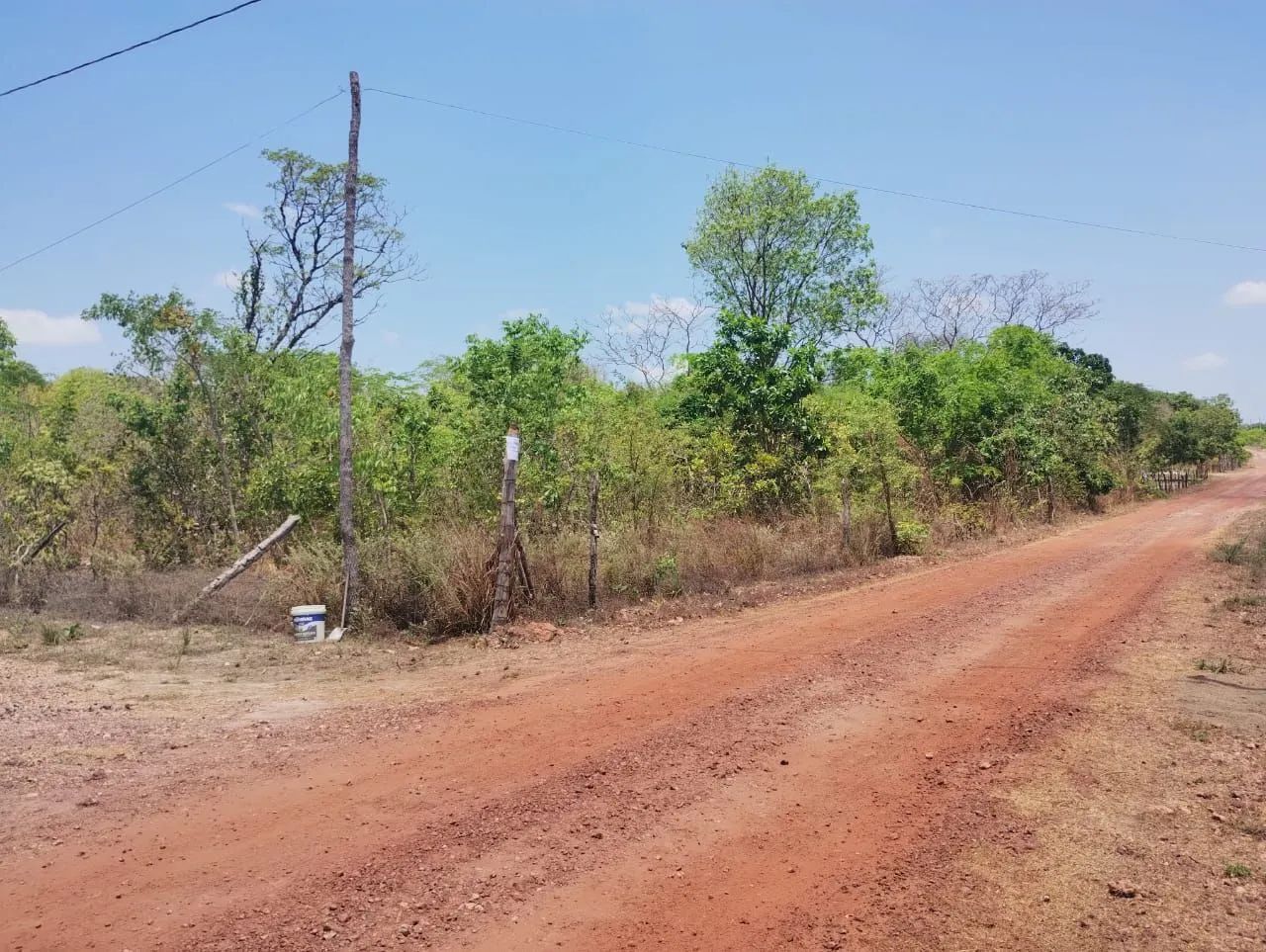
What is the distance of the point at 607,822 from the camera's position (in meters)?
4.90

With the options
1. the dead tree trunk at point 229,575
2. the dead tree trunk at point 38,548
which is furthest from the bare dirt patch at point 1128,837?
the dead tree trunk at point 38,548

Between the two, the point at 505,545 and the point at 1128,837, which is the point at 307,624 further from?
the point at 1128,837

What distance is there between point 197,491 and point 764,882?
1391cm

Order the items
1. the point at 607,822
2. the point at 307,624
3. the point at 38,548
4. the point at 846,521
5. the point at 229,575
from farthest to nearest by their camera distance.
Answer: the point at 846,521
the point at 38,548
the point at 229,575
the point at 307,624
the point at 607,822

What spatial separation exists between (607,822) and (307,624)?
6455 mm

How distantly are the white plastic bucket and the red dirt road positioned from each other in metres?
3.59

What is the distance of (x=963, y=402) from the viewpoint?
2250 centimetres

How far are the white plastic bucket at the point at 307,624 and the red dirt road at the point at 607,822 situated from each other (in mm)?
3590

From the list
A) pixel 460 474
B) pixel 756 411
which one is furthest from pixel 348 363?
pixel 756 411

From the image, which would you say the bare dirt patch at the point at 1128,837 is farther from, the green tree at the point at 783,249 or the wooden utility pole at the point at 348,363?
the green tree at the point at 783,249

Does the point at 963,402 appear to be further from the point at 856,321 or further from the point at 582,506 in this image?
the point at 582,506

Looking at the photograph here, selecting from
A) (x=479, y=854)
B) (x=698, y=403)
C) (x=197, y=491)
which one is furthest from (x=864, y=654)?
(x=197, y=491)

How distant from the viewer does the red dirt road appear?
12.8 feet

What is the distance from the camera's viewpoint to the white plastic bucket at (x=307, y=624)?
10266 millimetres
